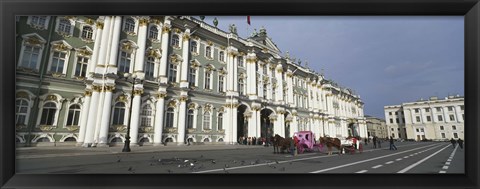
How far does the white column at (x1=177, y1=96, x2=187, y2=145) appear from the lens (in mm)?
21337

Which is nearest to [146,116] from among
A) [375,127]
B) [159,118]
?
[159,118]

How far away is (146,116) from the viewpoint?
65.0 feet

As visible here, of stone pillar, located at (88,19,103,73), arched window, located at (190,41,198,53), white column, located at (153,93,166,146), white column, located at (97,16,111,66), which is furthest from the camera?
arched window, located at (190,41,198,53)

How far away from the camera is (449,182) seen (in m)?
6.25

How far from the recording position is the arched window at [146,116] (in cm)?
1959

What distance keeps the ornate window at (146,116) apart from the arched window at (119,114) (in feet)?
4.85

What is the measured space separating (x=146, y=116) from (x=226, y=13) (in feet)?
52.0

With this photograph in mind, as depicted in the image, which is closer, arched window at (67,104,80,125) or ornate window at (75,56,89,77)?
arched window at (67,104,80,125)

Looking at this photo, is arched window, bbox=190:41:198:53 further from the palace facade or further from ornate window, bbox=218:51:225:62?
ornate window, bbox=218:51:225:62

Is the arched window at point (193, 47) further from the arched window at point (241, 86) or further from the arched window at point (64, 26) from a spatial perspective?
the arched window at point (64, 26)

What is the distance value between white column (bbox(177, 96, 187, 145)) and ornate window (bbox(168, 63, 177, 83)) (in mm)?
1968

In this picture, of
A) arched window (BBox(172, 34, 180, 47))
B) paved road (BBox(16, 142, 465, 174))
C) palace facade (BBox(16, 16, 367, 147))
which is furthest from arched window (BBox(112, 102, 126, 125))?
arched window (BBox(172, 34, 180, 47))

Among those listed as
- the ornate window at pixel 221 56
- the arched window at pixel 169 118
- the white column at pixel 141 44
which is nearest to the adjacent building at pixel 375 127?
the ornate window at pixel 221 56
